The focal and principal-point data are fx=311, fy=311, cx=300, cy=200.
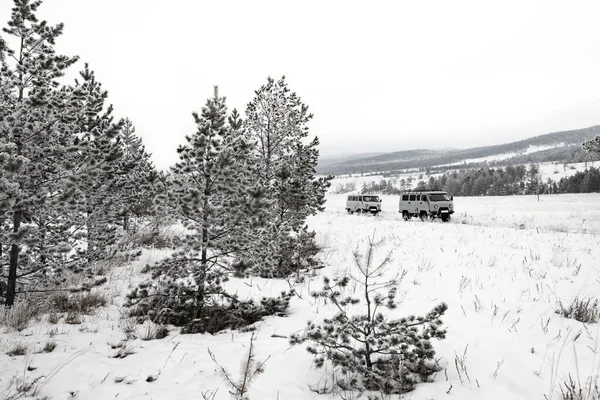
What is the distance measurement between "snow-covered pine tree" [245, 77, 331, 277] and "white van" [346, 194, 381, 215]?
18.8 meters

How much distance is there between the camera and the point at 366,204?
109 feet

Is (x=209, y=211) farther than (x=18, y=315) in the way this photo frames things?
Yes

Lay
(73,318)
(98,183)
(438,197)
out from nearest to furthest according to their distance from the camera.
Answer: (73,318) < (98,183) < (438,197)

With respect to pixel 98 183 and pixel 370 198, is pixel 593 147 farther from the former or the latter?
pixel 98 183

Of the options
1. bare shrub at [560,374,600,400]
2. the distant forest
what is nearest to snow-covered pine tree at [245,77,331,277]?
bare shrub at [560,374,600,400]

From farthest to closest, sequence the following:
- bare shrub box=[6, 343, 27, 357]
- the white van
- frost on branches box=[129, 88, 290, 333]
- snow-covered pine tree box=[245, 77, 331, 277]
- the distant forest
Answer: the distant forest → the white van → snow-covered pine tree box=[245, 77, 331, 277] → frost on branches box=[129, 88, 290, 333] → bare shrub box=[6, 343, 27, 357]

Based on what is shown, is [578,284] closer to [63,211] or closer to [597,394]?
[597,394]

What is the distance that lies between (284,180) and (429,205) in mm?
18380

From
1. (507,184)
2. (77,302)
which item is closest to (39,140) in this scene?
(77,302)

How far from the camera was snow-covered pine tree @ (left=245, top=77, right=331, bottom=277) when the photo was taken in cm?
671

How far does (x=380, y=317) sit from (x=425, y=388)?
0.78 metres

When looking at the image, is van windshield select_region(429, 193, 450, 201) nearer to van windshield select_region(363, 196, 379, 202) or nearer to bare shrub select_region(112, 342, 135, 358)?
van windshield select_region(363, 196, 379, 202)

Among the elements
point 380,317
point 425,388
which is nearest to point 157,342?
point 380,317

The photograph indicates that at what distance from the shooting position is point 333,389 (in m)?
3.23
